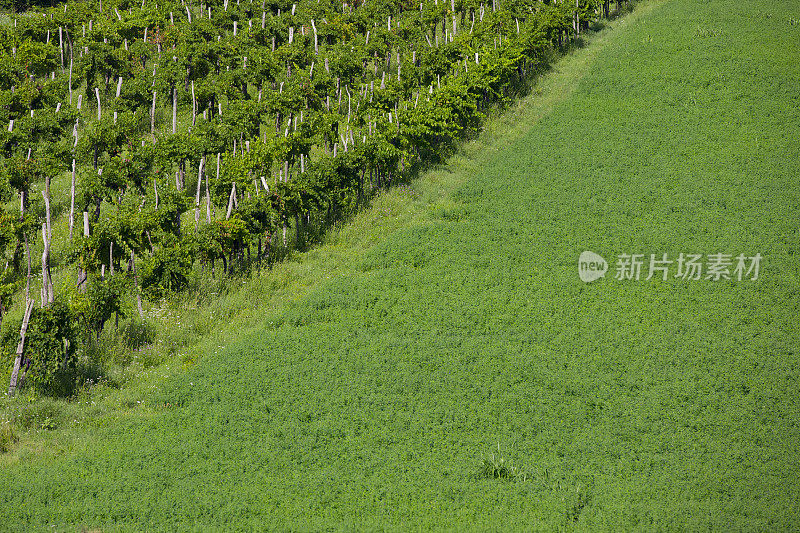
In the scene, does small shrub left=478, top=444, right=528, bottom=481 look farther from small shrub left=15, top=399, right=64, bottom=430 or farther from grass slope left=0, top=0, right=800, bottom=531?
small shrub left=15, top=399, right=64, bottom=430

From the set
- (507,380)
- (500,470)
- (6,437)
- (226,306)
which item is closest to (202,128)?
(226,306)

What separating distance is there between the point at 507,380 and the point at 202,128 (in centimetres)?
1391

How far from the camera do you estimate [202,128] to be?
23406 mm

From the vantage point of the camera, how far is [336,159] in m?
22.6

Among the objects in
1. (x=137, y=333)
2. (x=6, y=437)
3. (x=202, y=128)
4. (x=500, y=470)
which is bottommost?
(x=500, y=470)

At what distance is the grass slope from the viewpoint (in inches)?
484

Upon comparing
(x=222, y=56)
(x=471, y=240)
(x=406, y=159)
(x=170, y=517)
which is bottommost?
(x=170, y=517)

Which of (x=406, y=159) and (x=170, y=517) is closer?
(x=170, y=517)

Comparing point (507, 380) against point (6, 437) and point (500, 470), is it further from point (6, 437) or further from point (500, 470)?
point (6, 437)

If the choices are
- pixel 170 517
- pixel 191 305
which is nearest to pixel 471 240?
pixel 191 305

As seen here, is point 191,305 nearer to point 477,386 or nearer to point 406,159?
point 477,386

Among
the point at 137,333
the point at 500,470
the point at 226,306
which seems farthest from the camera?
the point at 226,306

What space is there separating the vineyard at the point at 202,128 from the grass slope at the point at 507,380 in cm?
221

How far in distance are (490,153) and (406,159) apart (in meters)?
3.87
